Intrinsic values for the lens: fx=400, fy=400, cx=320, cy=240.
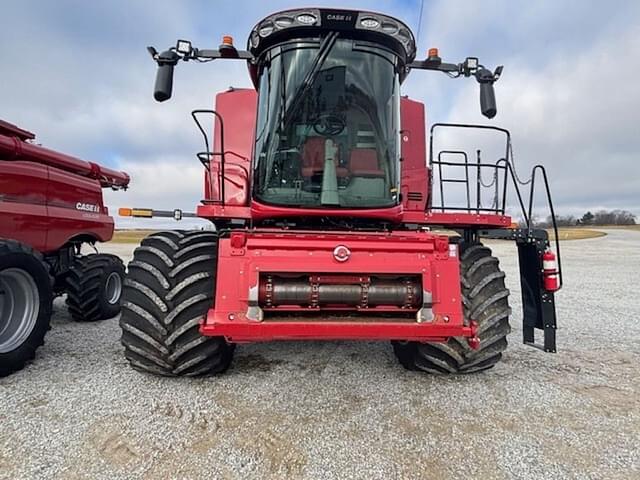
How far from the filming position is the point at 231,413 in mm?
2854

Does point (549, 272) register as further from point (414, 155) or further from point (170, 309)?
point (170, 309)

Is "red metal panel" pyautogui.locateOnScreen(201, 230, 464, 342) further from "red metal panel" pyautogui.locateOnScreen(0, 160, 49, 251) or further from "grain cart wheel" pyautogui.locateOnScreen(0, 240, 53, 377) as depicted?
"red metal panel" pyautogui.locateOnScreen(0, 160, 49, 251)

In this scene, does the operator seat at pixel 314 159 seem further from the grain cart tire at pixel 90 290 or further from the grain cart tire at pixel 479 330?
the grain cart tire at pixel 90 290

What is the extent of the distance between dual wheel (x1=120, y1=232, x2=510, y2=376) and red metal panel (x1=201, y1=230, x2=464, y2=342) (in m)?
0.39

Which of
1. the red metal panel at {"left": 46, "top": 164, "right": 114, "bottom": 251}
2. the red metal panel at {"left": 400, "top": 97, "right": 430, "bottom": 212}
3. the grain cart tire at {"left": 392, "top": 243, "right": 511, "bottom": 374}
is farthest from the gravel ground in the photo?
the red metal panel at {"left": 400, "top": 97, "right": 430, "bottom": 212}

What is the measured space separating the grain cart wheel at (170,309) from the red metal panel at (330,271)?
0.36 meters

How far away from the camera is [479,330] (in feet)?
10.8

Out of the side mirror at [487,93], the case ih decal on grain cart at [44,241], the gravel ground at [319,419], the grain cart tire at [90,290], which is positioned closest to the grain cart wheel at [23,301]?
the case ih decal on grain cart at [44,241]

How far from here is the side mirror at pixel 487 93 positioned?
3738 mm

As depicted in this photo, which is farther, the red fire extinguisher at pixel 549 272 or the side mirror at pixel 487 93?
the side mirror at pixel 487 93

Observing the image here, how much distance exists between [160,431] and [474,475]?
1943mm

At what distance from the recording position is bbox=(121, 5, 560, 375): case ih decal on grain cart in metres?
2.82

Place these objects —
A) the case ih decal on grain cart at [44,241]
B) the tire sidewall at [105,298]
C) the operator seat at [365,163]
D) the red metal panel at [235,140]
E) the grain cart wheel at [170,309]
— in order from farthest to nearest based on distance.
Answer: the tire sidewall at [105,298] → the red metal panel at [235,140] → the case ih decal on grain cart at [44,241] → the operator seat at [365,163] → the grain cart wheel at [170,309]

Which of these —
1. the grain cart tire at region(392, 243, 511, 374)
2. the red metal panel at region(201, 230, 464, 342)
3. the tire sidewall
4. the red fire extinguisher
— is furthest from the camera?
the tire sidewall
